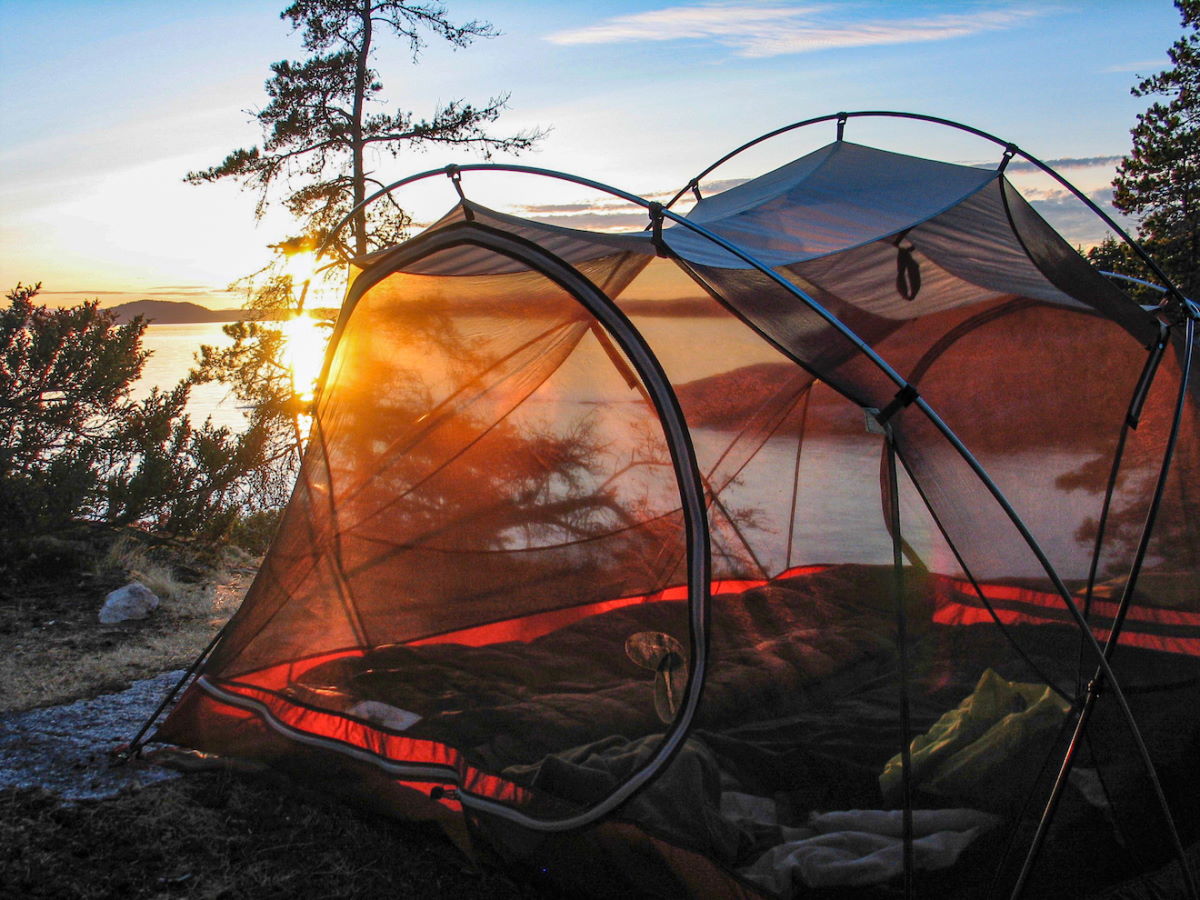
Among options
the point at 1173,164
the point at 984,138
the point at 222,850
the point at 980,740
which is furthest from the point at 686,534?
the point at 1173,164

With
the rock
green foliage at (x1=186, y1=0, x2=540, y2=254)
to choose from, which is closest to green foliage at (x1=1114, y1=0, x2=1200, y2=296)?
green foliage at (x1=186, y1=0, x2=540, y2=254)

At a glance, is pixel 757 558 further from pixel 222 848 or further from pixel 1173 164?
pixel 1173 164

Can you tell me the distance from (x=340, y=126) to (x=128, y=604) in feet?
22.4

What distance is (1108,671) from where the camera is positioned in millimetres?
2162

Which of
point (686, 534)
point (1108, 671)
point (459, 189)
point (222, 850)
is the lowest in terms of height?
point (222, 850)

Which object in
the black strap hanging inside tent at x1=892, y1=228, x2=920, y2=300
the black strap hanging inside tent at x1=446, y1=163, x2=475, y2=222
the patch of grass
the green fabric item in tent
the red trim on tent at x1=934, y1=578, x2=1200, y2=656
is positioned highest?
the black strap hanging inside tent at x1=446, y1=163, x2=475, y2=222

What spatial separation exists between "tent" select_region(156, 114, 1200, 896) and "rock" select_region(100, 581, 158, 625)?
217 centimetres

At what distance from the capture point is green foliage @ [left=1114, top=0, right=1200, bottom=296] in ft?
48.7

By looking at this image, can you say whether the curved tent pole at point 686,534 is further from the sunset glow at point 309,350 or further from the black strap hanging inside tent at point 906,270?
the sunset glow at point 309,350

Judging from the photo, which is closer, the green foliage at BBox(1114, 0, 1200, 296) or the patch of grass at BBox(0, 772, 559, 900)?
the patch of grass at BBox(0, 772, 559, 900)

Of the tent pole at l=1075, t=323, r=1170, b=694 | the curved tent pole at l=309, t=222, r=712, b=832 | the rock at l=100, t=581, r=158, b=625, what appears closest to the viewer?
the curved tent pole at l=309, t=222, r=712, b=832

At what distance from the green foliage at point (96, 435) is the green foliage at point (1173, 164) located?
48.5 ft

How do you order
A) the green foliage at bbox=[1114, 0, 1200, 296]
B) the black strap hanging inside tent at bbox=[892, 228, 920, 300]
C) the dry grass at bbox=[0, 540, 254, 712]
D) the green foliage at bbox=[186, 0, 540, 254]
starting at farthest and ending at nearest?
the green foliage at bbox=[1114, 0, 1200, 296] < the green foliage at bbox=[186, 0, 540, 254] < the dry grass at bbox=[0, 540, 254, 712] < the black strap hanging inside tent at bbox=[892, 228, 920, 300]

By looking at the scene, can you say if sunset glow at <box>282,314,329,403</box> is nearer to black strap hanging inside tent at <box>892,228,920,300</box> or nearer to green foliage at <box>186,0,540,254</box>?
green foliage at <box>186,0,540,254</box>
